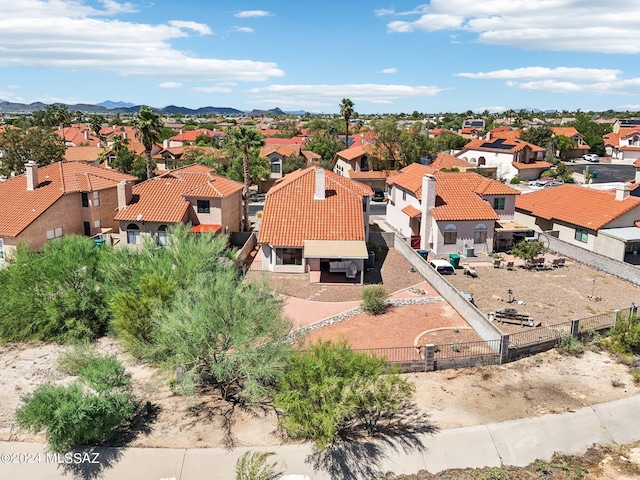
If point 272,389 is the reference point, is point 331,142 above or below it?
above

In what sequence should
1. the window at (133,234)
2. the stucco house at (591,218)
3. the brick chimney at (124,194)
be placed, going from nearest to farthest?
the stucco house at (591,218) < the brick chimney at (124,194) < the window at (133,234)

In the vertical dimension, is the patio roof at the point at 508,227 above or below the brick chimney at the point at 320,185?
below

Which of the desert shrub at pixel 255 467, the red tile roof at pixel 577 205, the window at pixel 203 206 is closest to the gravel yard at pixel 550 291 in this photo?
the red tile roof at pixel 577 205

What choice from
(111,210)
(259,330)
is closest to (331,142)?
(111,210)

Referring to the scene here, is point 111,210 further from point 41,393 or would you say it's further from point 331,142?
point 331,142

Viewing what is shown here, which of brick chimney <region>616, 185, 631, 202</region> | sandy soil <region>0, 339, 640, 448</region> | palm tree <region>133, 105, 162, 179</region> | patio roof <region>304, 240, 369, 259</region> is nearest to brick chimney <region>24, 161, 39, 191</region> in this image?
palm tree <region>133, 105, 162, 179</region>

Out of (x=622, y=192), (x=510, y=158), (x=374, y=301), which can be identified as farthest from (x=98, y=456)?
(x=510, y=158)

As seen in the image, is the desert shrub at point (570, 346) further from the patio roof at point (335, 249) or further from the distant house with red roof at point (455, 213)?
the distant house with red roof at point (455, 213)
